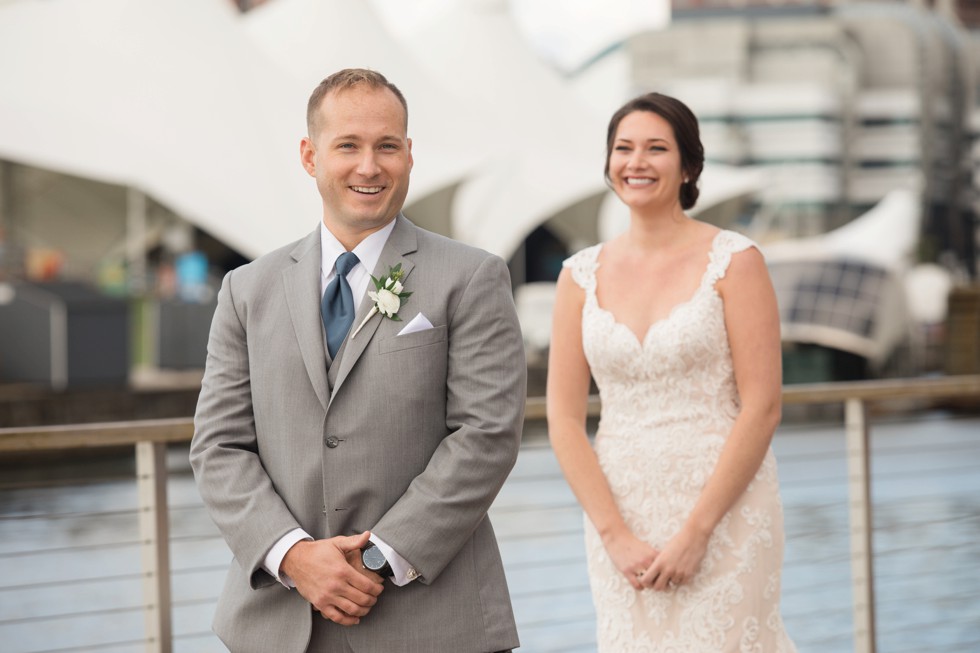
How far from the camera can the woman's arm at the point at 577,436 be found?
2945 millimetres

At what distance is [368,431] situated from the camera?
88.4 inches

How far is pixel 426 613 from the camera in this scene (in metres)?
2.25

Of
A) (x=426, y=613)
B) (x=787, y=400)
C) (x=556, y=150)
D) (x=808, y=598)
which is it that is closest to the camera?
(x=426, y=613)

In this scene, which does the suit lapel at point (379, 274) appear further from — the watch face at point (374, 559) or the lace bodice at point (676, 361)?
the lace bodice at point (676, 361)

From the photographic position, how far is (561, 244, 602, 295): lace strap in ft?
10.2

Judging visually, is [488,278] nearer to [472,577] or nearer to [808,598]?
[472,577]

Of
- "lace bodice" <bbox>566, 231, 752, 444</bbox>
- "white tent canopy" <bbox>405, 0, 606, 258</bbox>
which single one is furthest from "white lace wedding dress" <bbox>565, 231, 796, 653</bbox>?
"white tent canopy" <bbox>405, 0, 606, 258</bbox>

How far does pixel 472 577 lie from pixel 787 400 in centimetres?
178

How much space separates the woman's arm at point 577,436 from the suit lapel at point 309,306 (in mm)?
793

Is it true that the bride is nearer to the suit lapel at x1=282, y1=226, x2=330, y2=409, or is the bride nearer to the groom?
the groom

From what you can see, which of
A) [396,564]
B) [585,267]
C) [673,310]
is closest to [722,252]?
[673,310]

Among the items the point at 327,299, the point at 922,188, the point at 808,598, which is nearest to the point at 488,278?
the point at 327,299

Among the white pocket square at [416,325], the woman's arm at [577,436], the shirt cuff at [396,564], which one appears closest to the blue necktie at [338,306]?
the white pocket square at [416,325]

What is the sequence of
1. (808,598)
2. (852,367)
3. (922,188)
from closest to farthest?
1. (808,598)
2. (852,367)
3. (922,188)
